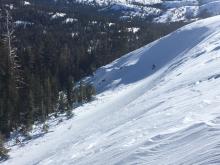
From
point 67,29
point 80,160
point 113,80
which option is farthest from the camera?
point 67,29

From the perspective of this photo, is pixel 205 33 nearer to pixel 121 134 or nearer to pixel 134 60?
pixel 134 60

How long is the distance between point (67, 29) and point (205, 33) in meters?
157

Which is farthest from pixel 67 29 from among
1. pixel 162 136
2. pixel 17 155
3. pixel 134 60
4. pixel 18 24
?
pixel 162 136

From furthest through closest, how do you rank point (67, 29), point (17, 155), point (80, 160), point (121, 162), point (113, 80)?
point (67, 29)
point (113, 80)
point (17, 155)
point (80, 160)
point (121, 162)

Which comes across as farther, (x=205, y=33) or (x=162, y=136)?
(x=205, y=33)

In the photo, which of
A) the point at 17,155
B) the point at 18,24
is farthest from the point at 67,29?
the point at 17,155

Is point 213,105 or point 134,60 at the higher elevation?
point 213,105

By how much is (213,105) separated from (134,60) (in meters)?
36.5

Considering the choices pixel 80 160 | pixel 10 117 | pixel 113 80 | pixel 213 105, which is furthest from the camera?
pixel 113 80

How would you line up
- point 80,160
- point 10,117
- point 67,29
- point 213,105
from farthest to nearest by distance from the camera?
point 67,29, point 10,117, point 80,160, point 213,105

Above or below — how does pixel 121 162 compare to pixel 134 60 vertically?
above

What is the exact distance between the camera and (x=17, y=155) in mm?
23547

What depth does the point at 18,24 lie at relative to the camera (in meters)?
196

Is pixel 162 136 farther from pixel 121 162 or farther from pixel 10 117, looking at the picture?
pixel 10 117
